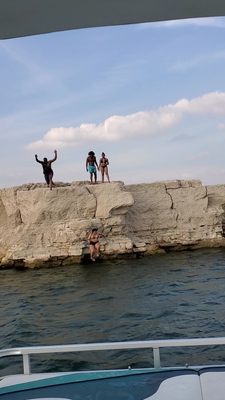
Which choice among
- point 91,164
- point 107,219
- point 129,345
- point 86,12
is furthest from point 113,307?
point 91,164

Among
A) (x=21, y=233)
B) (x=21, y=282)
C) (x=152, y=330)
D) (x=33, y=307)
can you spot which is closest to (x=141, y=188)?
(x=21, y=233)

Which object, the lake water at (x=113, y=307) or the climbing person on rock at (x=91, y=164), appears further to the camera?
the climbing person on rock at (x=91, y=164)

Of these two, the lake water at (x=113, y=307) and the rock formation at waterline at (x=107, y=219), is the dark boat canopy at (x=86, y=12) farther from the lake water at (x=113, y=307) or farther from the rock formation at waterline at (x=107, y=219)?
the rock formation at waterline at (x=107, y=219)

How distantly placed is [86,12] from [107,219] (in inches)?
605

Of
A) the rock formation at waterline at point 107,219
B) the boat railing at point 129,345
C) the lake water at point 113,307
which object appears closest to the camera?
the boat railing at point 129,345

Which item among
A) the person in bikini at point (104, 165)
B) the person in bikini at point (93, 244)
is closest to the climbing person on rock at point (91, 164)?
the person in bikini at point (104, 165)

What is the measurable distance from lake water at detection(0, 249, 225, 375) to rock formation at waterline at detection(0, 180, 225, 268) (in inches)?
47.4

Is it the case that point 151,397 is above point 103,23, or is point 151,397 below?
below

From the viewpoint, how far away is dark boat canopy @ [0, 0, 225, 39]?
1785 mm

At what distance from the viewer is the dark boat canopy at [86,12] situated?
1.79 metres

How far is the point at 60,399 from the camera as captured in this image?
2.10 m

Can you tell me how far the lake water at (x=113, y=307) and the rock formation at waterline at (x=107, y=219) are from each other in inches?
47.4

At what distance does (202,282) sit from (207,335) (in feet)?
15.1

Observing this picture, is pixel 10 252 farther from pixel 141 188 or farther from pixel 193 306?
pixel 193 306
